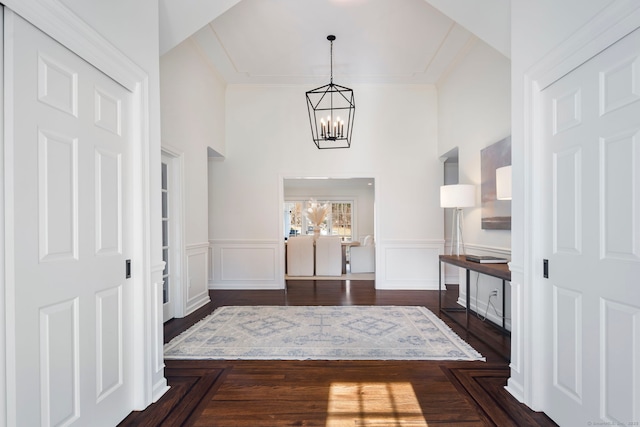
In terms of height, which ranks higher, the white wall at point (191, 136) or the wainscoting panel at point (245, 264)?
the white wall at point (191, 136)

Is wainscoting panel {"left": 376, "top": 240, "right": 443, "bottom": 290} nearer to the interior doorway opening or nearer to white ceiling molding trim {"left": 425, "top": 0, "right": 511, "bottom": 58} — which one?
white ceiling molding trim {"left": 425, "top": 0, "right": 511, "bottom": 58}

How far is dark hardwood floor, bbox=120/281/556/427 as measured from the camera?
184cm

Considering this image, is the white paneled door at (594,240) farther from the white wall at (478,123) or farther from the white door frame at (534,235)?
the white wall at (478,123)

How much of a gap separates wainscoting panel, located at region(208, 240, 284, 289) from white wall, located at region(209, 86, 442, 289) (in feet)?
0.06

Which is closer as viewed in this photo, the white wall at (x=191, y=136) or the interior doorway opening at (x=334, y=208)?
the white wall at (x=191, y=136)

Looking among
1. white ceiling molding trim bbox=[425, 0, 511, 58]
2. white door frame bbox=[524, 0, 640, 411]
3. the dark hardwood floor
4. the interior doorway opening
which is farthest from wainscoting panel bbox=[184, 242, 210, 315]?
the interior doorway opening

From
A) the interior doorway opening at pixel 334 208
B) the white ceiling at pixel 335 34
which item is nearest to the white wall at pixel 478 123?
the white ceiling at pixel 335 34

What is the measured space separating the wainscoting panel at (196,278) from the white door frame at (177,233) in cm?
12

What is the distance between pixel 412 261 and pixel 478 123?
8.26ft

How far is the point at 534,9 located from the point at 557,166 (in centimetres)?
102

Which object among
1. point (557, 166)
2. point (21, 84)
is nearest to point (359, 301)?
point (557, 166)

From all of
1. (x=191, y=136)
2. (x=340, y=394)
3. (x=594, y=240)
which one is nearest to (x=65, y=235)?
(x=340, y=394)

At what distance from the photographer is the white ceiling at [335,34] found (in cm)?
258

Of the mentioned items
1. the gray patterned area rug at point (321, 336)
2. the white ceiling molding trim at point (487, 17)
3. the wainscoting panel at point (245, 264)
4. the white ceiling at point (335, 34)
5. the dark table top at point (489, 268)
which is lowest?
the gray patterned area rug at point (321, 336)
